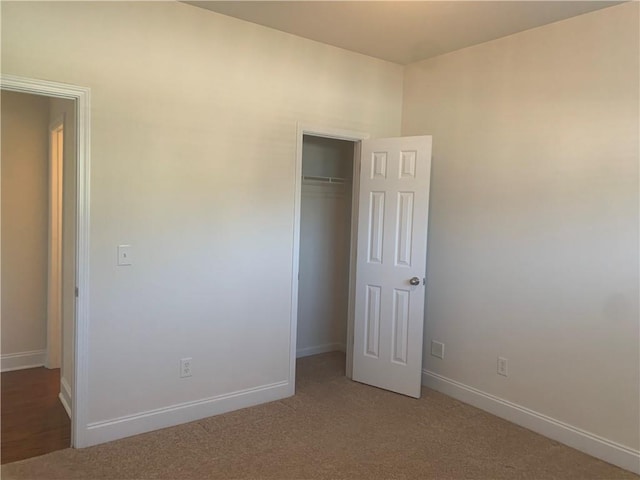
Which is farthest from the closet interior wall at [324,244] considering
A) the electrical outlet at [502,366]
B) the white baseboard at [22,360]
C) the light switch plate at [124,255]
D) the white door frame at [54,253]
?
the white baseboard at [22,360]

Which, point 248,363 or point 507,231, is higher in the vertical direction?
point 507,231

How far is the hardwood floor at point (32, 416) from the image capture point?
2.86 meters

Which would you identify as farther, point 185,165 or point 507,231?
point 507,231

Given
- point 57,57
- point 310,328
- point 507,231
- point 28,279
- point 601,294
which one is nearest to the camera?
point 57,57

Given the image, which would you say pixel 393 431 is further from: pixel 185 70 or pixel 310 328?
pixel 185 70

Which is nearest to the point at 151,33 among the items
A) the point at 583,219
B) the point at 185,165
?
the point at 185,165

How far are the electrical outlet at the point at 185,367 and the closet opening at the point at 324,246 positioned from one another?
1596 mm

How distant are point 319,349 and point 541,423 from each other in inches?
86.1

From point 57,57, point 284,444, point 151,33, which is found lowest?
point 284,444

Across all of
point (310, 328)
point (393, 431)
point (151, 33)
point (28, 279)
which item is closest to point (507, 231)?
point (393, 431)

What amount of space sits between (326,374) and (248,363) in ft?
3.13

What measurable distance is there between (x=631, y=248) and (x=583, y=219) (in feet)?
1.03

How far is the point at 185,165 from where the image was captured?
3.09m

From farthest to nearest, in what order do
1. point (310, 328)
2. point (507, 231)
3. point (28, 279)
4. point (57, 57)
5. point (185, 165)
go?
point (310, 328)
point (28, 279)
point (507, 231)
point (185, 165)
point (57, 57)
